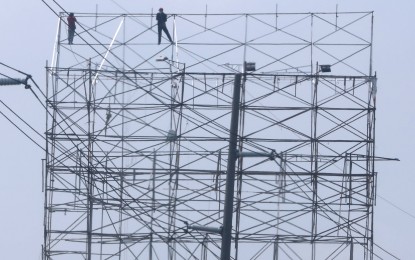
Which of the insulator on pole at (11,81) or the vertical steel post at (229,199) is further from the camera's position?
the vertical steel post at (229,199)

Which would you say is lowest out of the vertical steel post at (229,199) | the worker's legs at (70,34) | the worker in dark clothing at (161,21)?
the vertical steel post at (229,199)

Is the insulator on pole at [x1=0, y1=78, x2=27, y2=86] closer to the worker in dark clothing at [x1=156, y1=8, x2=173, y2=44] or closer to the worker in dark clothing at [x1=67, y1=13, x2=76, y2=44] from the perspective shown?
the worker in dark clothing at [x1=67, y1=13, x2=76, y2=44]

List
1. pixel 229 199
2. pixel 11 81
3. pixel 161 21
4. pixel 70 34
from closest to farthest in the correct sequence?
pixel 11 81, pixel 229 199, pixel 70 34, pixel 161 21

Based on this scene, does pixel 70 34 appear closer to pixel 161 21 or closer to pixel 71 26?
pixel 71 26

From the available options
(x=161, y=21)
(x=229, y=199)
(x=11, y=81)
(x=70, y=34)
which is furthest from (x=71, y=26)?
(x=11, y=81)

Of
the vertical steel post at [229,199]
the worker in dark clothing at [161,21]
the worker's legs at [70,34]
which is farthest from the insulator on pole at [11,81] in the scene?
the worker in dark clothing at [161,21]

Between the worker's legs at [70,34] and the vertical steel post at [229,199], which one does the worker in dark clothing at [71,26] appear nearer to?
the worker's legs at [70,34]

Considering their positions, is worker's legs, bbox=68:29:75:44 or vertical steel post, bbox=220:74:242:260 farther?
worker's legs, bbox=68:29:75:44

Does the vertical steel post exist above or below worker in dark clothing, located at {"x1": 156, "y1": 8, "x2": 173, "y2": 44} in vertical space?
below

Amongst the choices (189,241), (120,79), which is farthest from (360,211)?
(120,79)

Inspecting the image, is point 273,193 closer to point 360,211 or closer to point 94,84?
point 360,211

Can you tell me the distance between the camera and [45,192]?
113 feet

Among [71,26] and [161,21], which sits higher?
[161,21]

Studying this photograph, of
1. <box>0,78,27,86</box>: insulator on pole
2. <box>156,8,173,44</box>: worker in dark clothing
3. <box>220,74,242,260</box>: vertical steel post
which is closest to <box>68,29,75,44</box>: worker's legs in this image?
<box>156,8,173,44</box>: worker in dark clothing
